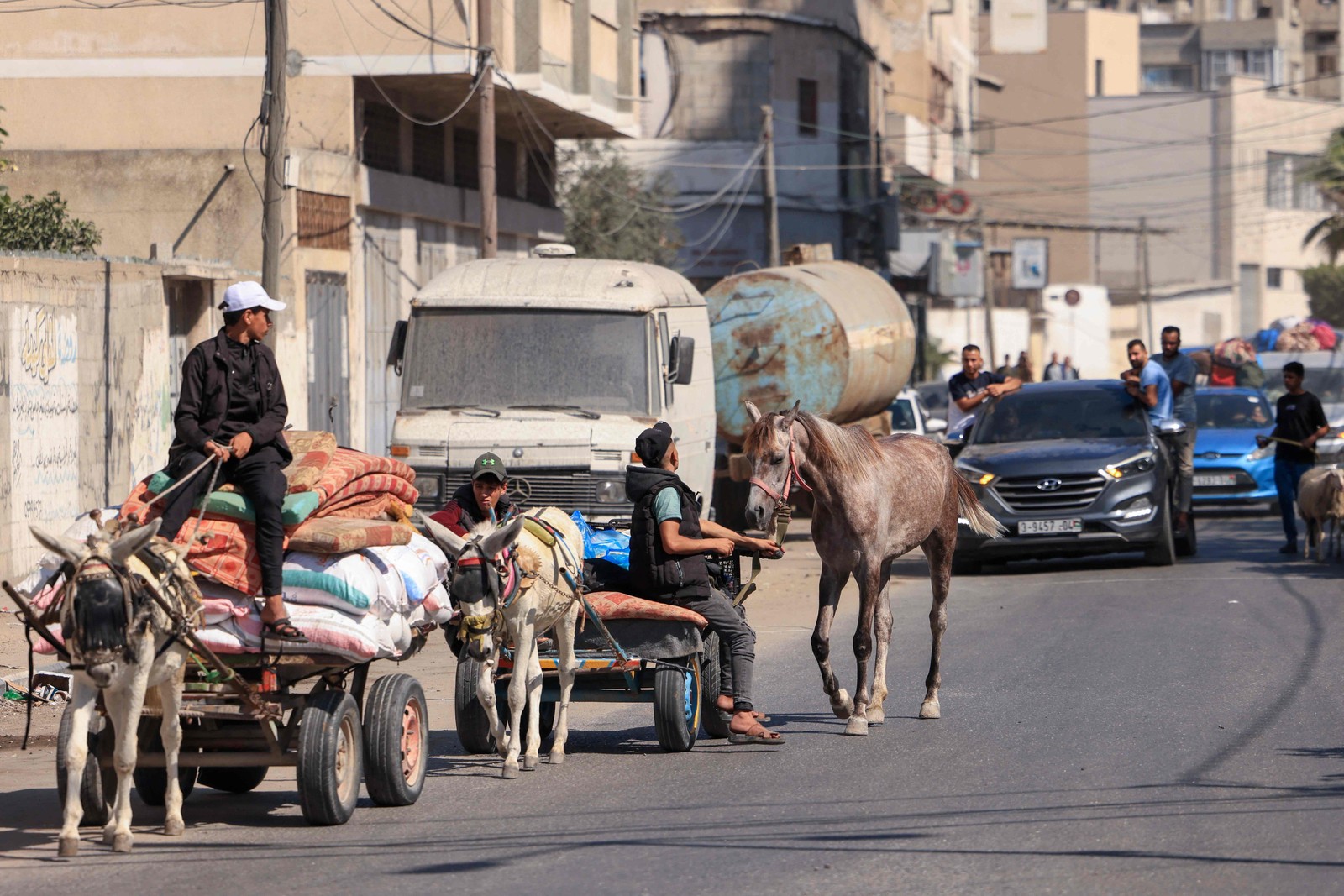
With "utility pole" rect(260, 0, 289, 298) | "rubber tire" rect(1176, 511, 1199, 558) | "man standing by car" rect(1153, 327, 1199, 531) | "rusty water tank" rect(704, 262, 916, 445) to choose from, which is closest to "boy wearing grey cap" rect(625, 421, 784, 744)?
"utility pole" rect(260, 0, 289, 298)

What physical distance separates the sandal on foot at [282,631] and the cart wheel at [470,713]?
1.95 metres

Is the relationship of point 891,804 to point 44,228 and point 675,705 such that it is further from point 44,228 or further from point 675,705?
point 44,228

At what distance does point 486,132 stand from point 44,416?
9.26 m

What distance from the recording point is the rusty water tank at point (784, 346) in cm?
2275

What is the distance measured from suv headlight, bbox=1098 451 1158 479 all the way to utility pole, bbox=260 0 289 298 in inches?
332

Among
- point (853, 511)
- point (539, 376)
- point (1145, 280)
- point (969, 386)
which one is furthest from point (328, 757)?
point (1145, 280)

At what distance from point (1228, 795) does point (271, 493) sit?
172 inches

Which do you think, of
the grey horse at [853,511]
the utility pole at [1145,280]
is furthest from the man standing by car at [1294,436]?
the utility pole at [1145,280]

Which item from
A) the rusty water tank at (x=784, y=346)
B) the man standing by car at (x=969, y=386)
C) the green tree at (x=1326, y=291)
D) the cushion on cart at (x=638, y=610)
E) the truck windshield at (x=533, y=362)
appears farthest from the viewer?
the green tree at (x=1326, y=291)

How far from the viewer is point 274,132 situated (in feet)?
61.3

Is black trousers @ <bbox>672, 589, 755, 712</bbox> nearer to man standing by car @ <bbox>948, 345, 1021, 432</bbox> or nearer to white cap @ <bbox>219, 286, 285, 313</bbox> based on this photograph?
white cap @ <bbox>219, 286, 285, 313</bbox>

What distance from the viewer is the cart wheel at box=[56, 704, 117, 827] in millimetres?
8109

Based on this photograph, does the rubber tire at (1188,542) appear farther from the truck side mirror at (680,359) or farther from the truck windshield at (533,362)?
the truck windshield at (533,362)

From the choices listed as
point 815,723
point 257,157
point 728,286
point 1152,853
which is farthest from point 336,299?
point 1152,853
